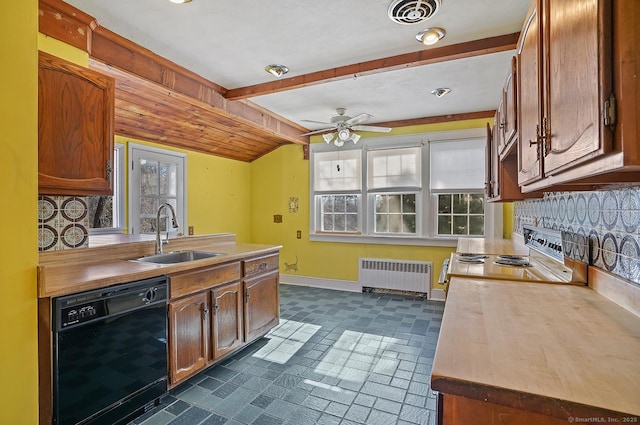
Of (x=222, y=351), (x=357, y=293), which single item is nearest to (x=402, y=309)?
(x=357, y=293)

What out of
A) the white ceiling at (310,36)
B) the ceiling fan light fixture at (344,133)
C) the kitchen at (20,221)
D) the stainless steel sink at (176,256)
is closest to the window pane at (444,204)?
the white ceiling at (310,36)

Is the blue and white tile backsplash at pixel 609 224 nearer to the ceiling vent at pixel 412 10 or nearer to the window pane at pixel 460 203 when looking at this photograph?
the ceiling vent at pixel 412 10

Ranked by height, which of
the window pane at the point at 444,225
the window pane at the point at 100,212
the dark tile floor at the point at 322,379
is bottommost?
the dark tile floor at the point at 322,379

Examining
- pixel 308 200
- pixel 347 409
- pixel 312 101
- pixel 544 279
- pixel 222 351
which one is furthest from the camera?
pixel 308 200

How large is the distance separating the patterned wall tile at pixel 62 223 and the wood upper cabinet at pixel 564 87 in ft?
8.46

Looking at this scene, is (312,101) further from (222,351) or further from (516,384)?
(516,384)

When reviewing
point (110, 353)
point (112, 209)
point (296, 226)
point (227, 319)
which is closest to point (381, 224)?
point (296, 226)

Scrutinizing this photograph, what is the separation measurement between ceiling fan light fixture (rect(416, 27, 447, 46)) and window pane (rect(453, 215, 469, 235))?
9.03ft

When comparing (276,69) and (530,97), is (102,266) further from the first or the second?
(530,97)

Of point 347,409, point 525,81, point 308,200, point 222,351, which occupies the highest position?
point 525,81

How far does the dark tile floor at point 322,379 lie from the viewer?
2020 millimetres

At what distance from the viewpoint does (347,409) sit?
6.83 feet

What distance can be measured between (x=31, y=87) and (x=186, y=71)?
5.68 ft

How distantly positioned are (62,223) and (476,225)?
14.8 feet
